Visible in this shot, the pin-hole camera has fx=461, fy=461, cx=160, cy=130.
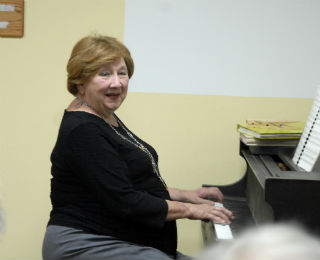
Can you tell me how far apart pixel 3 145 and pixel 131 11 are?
1.11 metres

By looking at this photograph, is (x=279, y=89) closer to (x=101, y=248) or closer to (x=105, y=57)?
(x=105, y=57)

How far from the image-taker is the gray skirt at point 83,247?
1.58m

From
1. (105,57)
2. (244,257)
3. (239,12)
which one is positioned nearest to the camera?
(244,257)

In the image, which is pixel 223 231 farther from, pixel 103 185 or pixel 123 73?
pixel 123 73

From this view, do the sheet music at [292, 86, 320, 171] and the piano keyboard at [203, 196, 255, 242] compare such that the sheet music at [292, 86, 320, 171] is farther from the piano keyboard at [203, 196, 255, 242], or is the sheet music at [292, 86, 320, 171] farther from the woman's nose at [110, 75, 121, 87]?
the woman's nose at [110, 75, 121, 87]

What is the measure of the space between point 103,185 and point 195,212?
364 millimetres

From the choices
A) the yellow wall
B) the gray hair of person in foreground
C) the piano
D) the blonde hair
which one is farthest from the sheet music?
the blonde hair

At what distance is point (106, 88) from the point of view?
66.2 inches

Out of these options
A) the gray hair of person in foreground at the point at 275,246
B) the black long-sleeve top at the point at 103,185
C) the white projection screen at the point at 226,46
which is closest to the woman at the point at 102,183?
the black long-sleeve top at the point at 103,185

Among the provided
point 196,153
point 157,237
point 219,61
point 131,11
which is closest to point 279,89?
point 219,61

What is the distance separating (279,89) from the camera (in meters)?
2.61

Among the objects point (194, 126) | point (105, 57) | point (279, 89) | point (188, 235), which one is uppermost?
point (105, 57)

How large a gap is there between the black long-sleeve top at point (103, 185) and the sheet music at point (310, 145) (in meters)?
0.60

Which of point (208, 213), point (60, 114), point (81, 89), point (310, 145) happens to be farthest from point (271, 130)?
point (60, 114)
